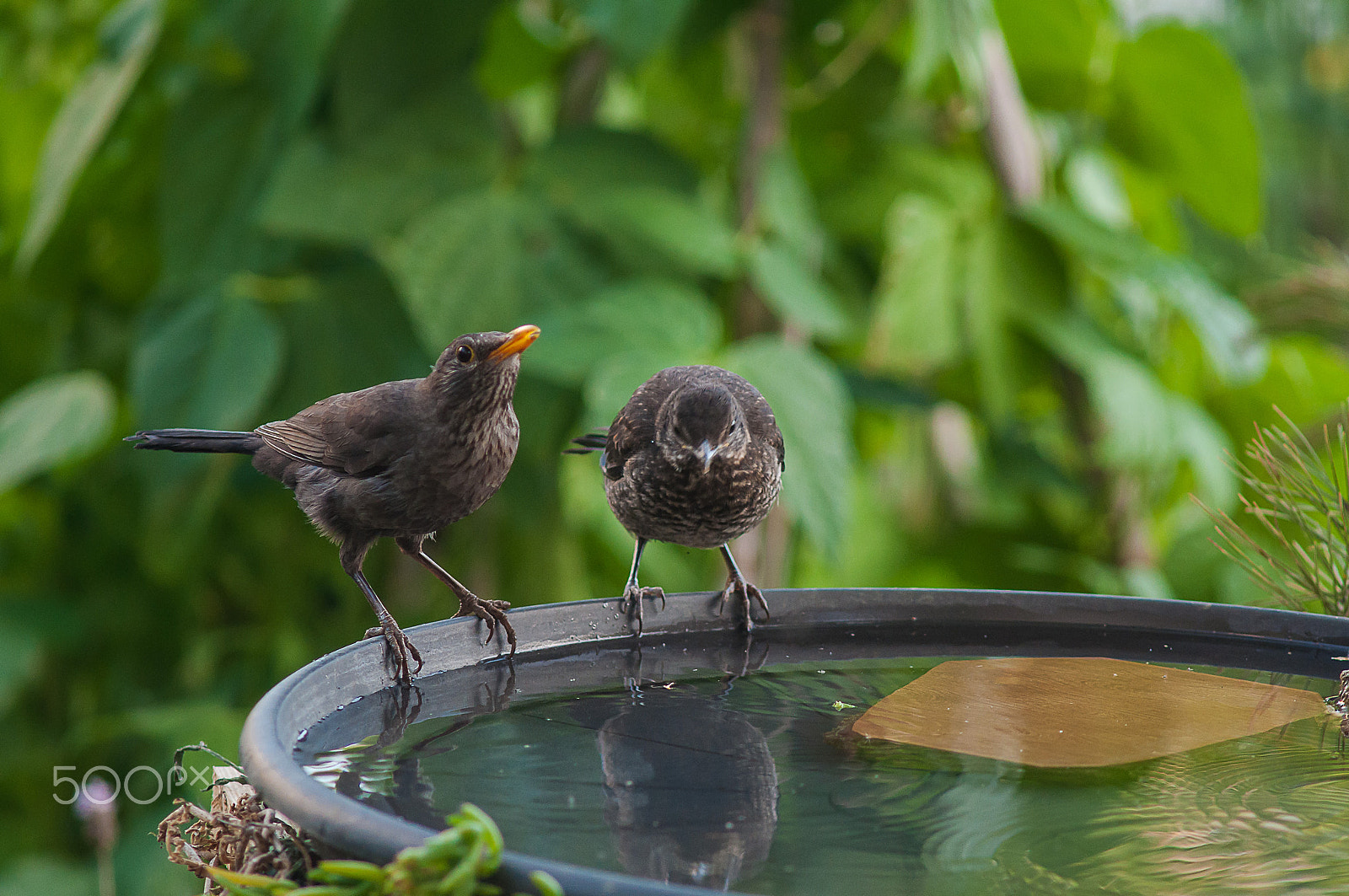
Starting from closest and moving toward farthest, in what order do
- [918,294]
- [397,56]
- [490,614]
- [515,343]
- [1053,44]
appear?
[515,343], [490,614], [397,56], [918,294], [1053,44]

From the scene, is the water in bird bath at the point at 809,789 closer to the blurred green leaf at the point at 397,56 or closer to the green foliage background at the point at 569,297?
the green foliage background at the point at 569,297

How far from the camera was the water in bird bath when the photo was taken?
0.97m

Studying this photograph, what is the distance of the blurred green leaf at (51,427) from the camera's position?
252 centimetres

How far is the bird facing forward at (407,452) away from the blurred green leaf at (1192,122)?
8.51 ft

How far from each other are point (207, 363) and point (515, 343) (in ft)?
5.52

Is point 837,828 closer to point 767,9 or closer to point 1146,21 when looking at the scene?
point 767,9

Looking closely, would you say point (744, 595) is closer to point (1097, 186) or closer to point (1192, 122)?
point (1192, 122)

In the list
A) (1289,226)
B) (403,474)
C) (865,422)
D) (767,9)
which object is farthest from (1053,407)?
(1289,226)

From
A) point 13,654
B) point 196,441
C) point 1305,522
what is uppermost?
point 196,441

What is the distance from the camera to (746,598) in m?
1.69

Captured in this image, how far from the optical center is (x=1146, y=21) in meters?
3.33

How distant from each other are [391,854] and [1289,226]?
828 cm

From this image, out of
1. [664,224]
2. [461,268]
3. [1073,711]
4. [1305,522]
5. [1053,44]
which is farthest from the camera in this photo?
[1053,44]

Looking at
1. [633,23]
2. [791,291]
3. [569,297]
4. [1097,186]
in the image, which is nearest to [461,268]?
[569,297]
